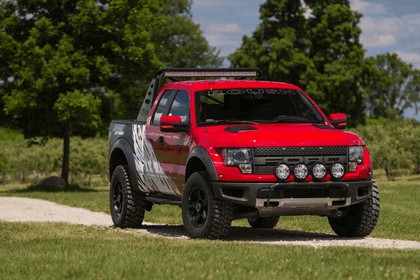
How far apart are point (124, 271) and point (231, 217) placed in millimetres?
3860

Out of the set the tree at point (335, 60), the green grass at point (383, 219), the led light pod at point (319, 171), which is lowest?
the green grass at point (383, 219)

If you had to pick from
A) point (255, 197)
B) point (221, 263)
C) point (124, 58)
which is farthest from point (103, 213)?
point (124, 58)

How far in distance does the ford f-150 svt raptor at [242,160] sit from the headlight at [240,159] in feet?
0.04

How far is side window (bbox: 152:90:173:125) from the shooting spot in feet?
50.4

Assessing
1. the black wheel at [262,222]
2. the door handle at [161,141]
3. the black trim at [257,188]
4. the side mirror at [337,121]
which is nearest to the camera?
the black trim at [257,188]

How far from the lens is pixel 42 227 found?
1680cm

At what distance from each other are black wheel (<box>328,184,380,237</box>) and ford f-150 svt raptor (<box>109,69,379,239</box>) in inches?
0.5

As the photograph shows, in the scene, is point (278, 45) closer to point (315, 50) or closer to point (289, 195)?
point (315, 50)

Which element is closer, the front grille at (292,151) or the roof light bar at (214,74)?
the front grille at (292,151)

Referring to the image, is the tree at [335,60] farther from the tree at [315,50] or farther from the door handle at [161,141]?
the door handle at [161,141]

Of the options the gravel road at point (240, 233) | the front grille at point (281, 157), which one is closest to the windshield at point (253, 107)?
the front grille at point (281, 157)

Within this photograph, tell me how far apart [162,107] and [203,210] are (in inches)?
95.5

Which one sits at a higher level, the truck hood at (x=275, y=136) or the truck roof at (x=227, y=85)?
the truck roof at (x=227, y=85)

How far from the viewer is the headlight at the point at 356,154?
1336 cm
